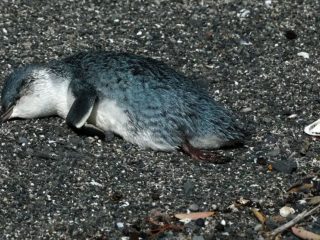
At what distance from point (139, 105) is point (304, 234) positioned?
1455mm

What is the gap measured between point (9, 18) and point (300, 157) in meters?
3.14

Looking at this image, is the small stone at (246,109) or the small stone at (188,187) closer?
the small stone at (188,187)

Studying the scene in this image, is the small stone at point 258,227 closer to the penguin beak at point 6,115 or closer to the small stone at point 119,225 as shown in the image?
the small stone at point 119,225

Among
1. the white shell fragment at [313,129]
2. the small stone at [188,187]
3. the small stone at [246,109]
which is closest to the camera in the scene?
the small stone at [188,187]

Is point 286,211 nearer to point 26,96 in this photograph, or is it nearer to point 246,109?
point 246,109

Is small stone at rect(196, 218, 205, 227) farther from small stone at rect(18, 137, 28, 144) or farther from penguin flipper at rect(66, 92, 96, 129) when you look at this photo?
small stone at rect(18, 137, 28, 144)

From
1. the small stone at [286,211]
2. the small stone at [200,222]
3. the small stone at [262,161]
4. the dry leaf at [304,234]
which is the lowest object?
the small stone at [262,161]

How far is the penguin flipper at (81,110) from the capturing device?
5863mm

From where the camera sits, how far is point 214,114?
5.86 meters

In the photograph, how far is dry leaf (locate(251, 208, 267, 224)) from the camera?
5250 mm

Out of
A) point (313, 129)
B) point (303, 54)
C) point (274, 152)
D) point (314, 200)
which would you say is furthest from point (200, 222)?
point (303, 54)

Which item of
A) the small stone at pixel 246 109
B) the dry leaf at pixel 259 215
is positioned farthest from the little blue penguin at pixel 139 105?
the dry leaf at pixel 259 215

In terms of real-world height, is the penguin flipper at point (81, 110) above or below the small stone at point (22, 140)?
above

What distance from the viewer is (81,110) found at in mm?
5867
